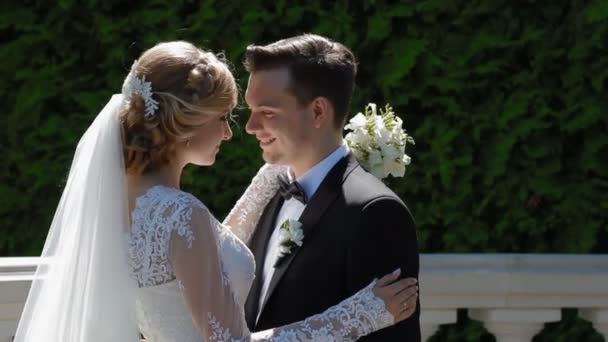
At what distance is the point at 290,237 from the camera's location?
→ 2979mm

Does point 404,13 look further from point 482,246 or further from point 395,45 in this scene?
point 482,246

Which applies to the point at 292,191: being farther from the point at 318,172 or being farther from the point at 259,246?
the point at 259,246

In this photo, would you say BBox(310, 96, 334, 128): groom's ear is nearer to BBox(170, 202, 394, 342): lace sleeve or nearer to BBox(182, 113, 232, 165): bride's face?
BBox(182, 113, 232, 165): bride's face

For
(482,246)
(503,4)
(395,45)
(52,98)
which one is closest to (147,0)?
(52,98)

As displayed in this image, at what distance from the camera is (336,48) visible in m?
3.10

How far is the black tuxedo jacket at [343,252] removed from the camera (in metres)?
2.86

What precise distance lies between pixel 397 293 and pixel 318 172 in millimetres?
496

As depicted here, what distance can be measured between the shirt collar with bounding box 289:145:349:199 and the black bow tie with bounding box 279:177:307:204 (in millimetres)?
16

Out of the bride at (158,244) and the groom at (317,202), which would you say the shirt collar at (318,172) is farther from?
the bride at (158,244)

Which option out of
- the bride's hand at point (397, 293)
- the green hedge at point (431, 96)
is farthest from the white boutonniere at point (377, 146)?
the green hedge at point (431, 96)

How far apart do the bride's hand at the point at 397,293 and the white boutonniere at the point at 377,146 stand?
500 mm

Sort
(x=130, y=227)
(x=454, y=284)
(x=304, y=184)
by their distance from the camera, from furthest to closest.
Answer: (x=454, y=284), (x=304, y=184), (x=130, y=227)

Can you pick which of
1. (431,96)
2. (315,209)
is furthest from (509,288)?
(431,96)

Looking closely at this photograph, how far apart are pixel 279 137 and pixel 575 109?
2.51 metres
